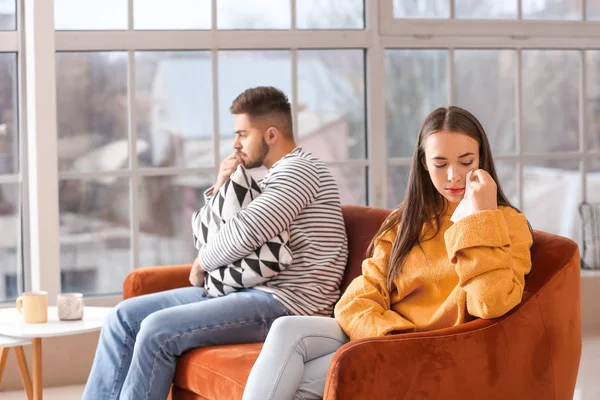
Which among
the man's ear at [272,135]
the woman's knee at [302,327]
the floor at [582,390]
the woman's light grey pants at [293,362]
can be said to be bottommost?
the floor at [582,390]

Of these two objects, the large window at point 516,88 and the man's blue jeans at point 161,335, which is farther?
the large window at point 516,88

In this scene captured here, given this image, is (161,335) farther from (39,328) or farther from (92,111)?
(92,111)

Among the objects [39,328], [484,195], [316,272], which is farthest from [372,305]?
[39,328]

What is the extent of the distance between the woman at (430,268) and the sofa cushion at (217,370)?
0.79 ft

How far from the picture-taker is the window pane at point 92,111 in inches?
159

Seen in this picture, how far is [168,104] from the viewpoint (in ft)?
13.8

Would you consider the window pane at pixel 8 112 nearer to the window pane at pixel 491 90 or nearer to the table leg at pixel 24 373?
the table leg at pixel 24 373

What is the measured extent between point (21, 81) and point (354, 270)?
185 centimetres

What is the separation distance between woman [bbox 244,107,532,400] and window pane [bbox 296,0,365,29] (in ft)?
6.59

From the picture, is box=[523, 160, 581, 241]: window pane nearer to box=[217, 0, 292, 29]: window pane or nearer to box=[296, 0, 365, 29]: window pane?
box=[296, 0, 365, 29]: window pane

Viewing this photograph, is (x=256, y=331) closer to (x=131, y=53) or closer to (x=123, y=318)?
(x=123, y=318)

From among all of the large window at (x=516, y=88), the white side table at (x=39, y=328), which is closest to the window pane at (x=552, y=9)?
the large window at (x=516, y=88)

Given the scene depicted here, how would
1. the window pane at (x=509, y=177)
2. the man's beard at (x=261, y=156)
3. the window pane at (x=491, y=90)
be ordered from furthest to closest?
the window pane at (x=509, y=177)
the window pane at (x=491, y=90)
the man's beard at (x=261, y=156)

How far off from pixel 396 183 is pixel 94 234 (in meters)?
1.47
